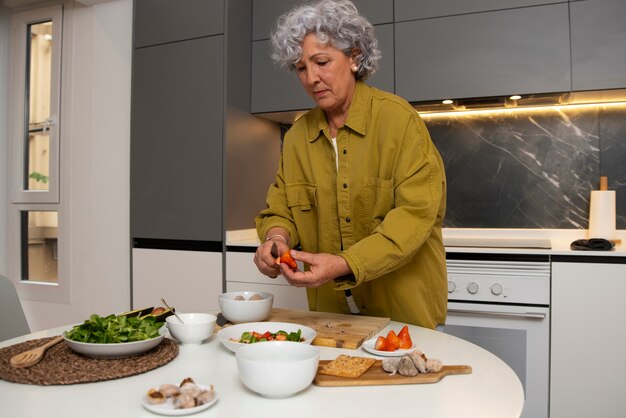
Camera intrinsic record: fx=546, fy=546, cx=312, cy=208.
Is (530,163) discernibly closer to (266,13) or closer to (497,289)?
(497,289)

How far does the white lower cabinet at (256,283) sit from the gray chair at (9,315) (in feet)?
4.08

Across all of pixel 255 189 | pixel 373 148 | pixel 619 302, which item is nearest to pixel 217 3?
pixel 255 189

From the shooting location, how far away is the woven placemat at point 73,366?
36.2 inches

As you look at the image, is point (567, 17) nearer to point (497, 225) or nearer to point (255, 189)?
point (497, 225)

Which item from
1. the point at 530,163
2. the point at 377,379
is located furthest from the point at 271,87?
the point at 377,379

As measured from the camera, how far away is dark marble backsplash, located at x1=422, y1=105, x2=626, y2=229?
2.75 m

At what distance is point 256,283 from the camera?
277 cm

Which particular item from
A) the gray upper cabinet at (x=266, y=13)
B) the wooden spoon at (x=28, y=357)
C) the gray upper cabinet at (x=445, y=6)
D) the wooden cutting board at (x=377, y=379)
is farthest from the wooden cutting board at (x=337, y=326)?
the gray upper cabinet at (x=266, y=13)

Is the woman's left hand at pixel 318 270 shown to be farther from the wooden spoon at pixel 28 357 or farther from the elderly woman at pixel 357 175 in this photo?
the wooden spoon at pixel 28 357

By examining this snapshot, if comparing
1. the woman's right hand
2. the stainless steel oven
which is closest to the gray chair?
the woman's right hand

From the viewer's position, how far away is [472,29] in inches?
105

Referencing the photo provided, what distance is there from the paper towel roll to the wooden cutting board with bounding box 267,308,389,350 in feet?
5.58

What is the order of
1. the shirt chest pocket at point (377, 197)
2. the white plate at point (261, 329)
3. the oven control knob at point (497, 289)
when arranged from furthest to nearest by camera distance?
1. the oven control knob at point (497, 289)
2. the shirt chest pocket at point (377, 197)
3. the white plate at point (261, 329)

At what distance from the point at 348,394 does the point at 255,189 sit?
2366 mm
